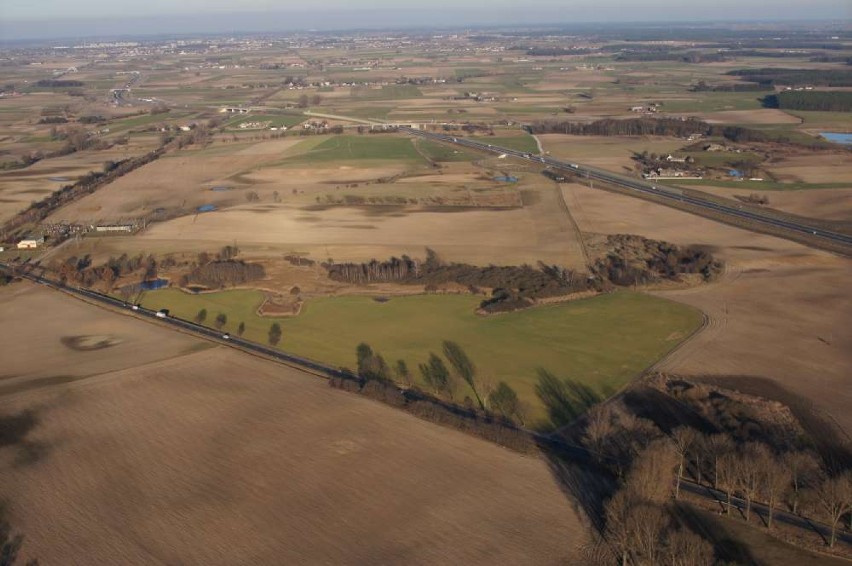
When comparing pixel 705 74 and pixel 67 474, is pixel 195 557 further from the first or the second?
pixel 705 74

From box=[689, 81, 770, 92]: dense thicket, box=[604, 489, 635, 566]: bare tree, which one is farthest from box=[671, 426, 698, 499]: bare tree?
box=[689, 81, 770, 92]: dense thicket

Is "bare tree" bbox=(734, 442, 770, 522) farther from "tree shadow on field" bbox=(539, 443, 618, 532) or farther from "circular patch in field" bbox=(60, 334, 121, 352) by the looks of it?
"circular patch in field" bbox=(60, 334, 121, 352)

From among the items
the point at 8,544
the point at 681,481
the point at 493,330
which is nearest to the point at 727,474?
the point at 681,481

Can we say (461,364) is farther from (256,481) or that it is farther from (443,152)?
(443,152)

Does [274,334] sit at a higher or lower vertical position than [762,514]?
higher

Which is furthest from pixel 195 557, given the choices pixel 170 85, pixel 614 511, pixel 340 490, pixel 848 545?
pixel 170 85

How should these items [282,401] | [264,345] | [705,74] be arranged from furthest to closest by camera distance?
1. [705,74]
2. [264,345]
3. [282,401]

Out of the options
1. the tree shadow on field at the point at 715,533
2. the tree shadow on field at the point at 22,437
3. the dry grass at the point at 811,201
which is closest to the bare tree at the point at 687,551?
the tree shadow on field at the point at 715,533
